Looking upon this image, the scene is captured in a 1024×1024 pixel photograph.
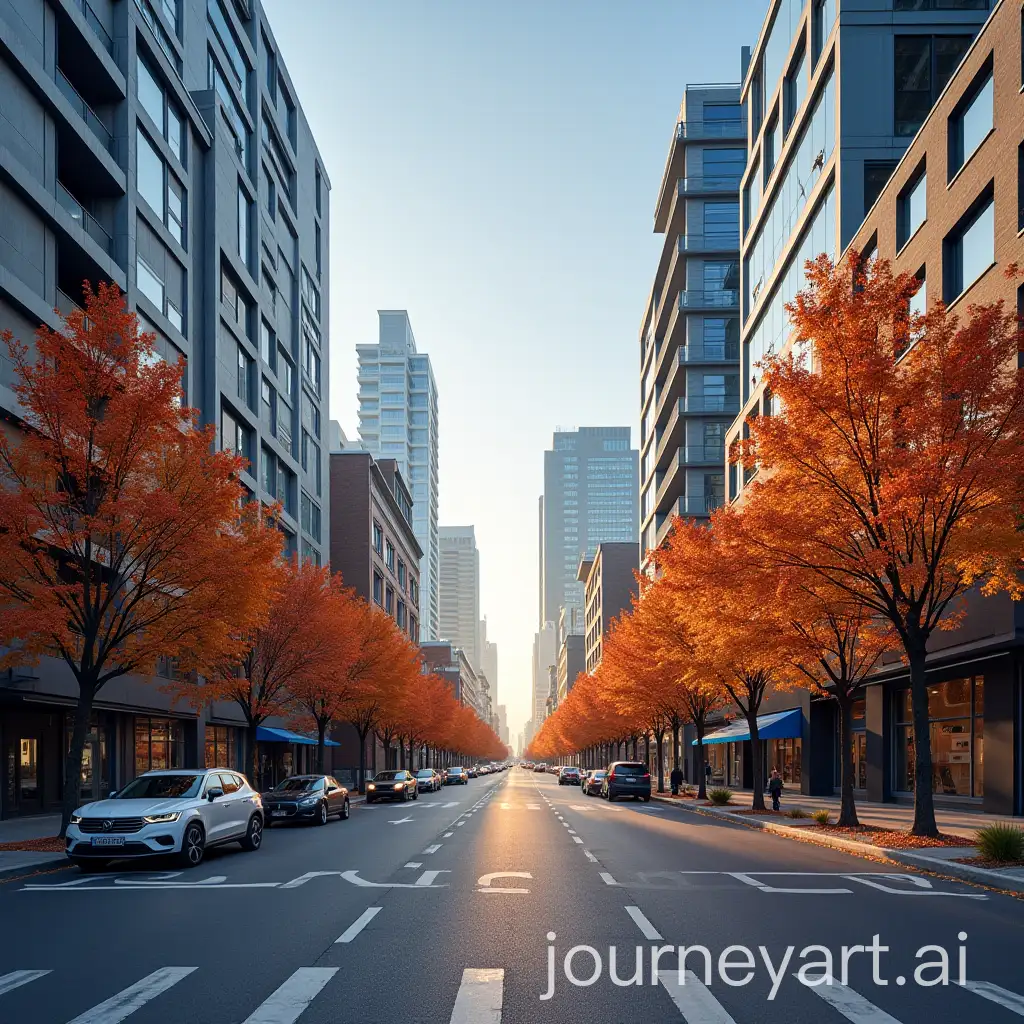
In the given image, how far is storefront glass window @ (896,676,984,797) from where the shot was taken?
91.4ft

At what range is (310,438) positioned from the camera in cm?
6053

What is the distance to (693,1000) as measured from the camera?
7324 millimetres

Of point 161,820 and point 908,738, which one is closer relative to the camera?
point 161,820

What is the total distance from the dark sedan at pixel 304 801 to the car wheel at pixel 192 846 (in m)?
9.49

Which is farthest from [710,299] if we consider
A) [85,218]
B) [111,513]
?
[111,513]

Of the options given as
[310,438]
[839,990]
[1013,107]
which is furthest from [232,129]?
[839,990]

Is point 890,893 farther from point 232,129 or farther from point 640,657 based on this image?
point 232,129

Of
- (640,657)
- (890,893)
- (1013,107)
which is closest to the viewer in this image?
(890,893)

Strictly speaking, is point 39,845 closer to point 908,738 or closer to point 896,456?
point 896,456

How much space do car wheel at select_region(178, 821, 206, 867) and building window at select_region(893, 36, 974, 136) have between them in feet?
102

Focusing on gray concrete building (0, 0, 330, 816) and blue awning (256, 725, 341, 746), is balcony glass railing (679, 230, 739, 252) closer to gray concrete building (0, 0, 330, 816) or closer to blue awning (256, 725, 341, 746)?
gray concrete building (0, 0, 330, 816)

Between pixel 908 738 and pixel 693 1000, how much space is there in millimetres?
28566

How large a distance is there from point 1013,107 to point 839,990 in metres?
21.7

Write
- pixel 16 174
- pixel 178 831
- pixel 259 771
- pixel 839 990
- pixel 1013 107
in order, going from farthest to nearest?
pixel 259 771
pixel 16 174
pixel 1013 107
pixel 178 831
pixel 839 990
